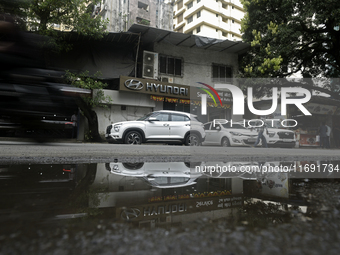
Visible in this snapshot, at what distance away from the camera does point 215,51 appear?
65.2 feet

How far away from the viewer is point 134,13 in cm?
2645

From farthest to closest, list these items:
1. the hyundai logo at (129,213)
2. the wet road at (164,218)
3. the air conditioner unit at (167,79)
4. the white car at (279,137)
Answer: the air conditioner unit at (167,79), the white car at (279,137), the hyundai logo at (129,213), the wet road at (164,218)

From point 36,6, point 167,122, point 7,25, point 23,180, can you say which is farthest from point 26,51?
point 36,6

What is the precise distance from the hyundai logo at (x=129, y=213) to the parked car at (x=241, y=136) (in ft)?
29.2

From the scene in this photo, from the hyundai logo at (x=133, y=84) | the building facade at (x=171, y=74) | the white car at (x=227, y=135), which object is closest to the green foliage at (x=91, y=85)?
the building facade at (x=171, y=74)

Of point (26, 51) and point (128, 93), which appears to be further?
point (128, 93)

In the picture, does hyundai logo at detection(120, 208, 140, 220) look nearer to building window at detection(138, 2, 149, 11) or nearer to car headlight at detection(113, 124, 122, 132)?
car headlight at detection(113, 124, 122, 132)

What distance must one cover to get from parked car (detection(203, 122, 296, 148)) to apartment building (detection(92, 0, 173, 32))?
52.7ft

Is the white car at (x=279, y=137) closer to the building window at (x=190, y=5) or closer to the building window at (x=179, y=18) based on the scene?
the building window at (x=190, y=5)

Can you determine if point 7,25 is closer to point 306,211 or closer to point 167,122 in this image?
point 306,211

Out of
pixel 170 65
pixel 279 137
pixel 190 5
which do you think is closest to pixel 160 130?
pixel 279 137

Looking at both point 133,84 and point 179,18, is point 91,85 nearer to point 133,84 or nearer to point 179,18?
point 133,84

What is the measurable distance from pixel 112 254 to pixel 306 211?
103 centimetres

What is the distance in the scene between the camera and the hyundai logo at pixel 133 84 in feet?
53.6
